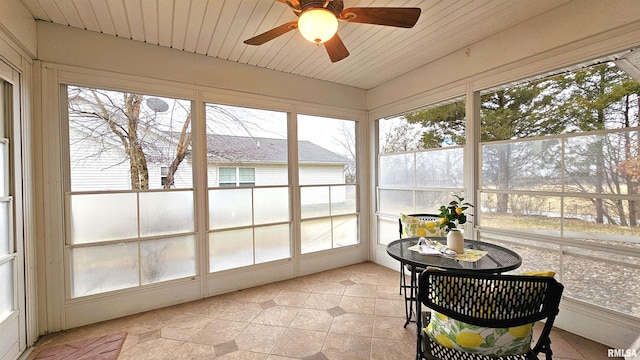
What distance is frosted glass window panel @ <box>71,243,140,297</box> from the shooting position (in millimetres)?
2502

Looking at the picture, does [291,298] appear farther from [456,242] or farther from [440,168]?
[440,168]

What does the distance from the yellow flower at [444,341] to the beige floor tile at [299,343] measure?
3.50 feet

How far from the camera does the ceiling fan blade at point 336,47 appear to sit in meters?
2.02

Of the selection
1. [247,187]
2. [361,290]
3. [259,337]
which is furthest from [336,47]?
[361,290]

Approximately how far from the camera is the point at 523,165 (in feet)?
8.25

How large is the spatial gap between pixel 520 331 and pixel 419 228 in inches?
64.4

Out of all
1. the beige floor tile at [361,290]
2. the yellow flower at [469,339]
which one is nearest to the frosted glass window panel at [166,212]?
the beige floor tile at [361,290]


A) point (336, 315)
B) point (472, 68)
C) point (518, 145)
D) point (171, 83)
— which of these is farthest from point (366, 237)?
point (171, 83)

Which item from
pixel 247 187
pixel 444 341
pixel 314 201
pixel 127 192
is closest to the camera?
pixel 444 341

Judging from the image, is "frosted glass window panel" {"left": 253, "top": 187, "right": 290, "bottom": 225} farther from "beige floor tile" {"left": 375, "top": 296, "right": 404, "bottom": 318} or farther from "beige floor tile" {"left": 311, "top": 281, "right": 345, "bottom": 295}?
"beige floor tile" {"left": 375, "top": 296, "right": 404, "bottom": 318}

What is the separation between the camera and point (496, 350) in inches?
48.6

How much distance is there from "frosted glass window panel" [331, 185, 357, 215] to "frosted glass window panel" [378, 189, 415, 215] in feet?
1.36

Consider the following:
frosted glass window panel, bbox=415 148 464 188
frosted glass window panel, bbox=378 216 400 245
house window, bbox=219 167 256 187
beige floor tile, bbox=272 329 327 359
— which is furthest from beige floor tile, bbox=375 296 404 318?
house window, bbox=219 167 256 187

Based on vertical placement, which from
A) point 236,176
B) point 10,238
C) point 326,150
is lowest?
point 10,238
